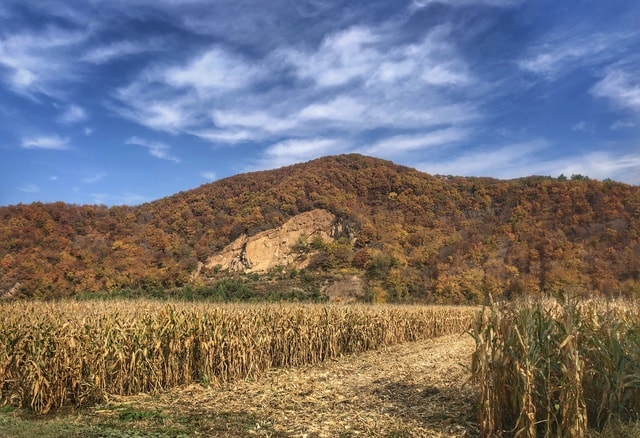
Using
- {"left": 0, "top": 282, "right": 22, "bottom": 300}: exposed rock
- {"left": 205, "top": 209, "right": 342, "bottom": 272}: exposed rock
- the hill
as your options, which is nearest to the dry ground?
the hill

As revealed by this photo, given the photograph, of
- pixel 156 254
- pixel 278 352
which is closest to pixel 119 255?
pixel 156 254

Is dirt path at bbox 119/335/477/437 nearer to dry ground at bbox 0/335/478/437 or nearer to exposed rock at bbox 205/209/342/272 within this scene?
dry ground at bbox 0/335/478/437

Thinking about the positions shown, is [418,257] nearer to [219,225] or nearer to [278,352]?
[219,225]

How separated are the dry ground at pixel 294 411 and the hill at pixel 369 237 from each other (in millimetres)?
28807

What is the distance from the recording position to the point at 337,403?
834cm

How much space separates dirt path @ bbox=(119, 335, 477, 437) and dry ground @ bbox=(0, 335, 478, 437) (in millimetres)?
17

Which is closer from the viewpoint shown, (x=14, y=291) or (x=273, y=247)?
(x=14, y=291)

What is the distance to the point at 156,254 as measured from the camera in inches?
1939

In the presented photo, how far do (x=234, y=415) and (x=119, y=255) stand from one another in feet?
142

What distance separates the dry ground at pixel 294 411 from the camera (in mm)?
6669

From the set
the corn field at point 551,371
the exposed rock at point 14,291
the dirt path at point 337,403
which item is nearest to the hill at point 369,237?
the exposed rock at point 14,291

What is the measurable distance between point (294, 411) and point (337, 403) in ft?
→ 3.05

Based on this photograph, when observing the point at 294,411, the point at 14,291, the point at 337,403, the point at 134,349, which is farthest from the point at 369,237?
the point at 294,411

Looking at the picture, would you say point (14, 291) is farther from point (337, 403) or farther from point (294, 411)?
point (337, 403)
